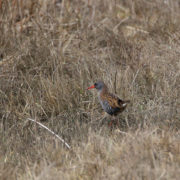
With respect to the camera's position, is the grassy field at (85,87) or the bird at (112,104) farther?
the bird at (112,104)

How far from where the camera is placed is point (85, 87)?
6.00 metres

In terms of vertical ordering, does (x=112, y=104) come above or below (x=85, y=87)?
above

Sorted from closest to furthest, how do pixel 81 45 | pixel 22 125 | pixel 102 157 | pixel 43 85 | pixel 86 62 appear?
pixel 102 157, pixel 22 125, pixel 43 85, pixel 86 62, pixel 81 45

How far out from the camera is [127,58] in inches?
257

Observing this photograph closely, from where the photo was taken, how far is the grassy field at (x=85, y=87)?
3.90 metres

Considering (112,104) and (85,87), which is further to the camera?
(85,87)

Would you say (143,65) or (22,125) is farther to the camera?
(143,65)

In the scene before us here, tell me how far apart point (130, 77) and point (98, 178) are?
8.29 ft

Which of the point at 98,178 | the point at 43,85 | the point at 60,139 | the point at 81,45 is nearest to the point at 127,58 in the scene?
the point at 81,45

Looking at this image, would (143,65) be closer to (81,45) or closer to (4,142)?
(81,45)

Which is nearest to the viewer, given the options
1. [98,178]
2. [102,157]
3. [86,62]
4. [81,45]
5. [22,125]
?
[98,178]

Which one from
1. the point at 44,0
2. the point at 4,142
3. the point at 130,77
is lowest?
the point at 4,142

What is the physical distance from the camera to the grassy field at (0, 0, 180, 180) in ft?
12.8

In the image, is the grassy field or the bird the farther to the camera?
the bird
